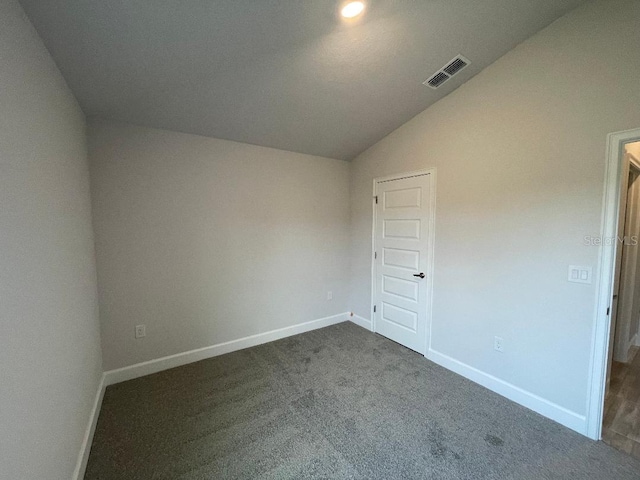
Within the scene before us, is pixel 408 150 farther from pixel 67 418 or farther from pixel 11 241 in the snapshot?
pixel 67 418

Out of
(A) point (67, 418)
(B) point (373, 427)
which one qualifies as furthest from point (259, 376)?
(A) point (67, 418)

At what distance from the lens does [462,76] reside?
2338mm

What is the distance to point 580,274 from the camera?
6.08ft

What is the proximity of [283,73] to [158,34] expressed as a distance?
2.78ft

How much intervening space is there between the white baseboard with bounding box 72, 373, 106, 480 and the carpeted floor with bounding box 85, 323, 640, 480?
0.05 m

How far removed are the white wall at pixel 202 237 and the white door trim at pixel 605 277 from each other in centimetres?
265

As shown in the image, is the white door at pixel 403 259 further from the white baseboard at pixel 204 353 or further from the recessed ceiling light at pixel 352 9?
the recessed ceiling light at pixel 352 9

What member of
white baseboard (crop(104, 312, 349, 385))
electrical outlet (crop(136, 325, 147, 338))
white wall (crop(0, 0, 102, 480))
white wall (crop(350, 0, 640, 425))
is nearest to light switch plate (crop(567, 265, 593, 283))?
white wall (crop(350, 0, 640, 425))

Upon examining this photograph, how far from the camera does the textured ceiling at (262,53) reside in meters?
1.41

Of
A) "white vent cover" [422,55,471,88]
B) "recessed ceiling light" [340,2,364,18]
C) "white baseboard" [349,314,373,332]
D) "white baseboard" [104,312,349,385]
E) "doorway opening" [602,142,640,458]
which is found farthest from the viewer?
"white baseboard" [349,314,373,332]

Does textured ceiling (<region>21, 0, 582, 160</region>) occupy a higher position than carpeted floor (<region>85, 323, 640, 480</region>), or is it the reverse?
textured ceiling (<region>21, 0, 582, 160</region>)

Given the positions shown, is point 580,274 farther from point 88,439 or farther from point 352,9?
point 88,439

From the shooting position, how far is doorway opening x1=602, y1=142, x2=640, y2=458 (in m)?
1.81

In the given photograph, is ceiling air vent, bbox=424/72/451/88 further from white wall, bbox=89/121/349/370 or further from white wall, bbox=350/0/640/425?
white wall, bbox=89/121/349/370
